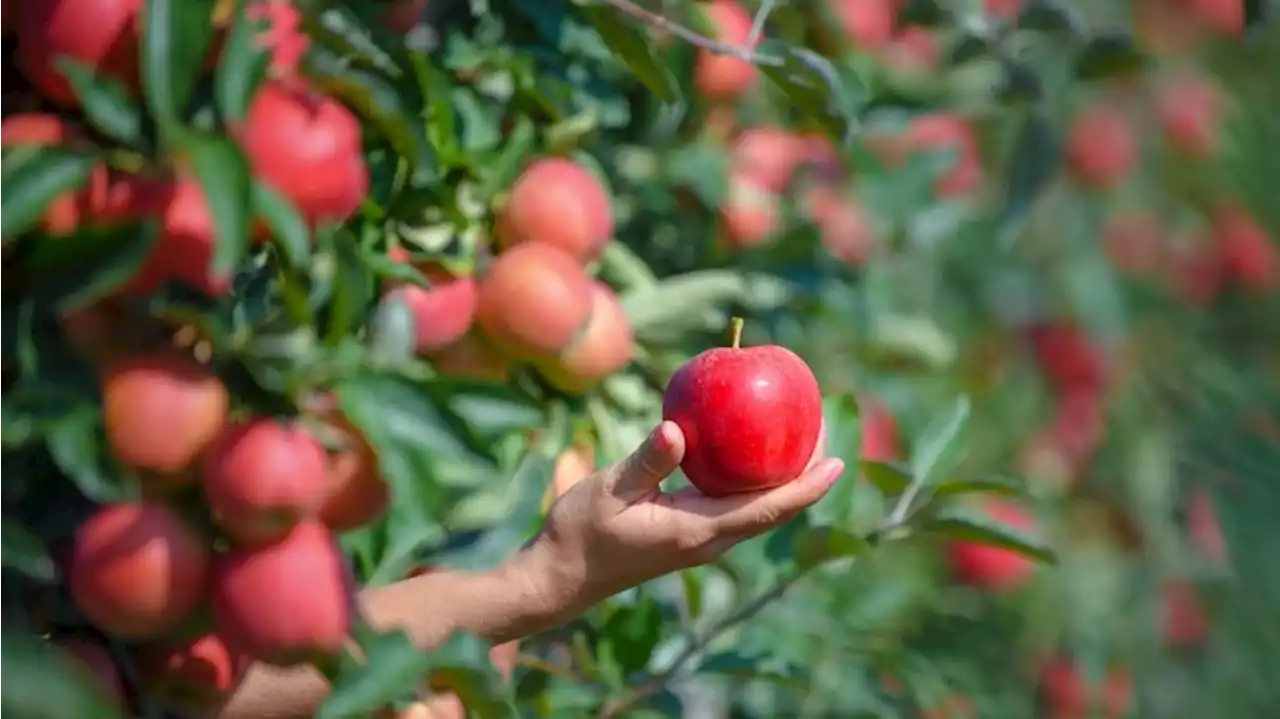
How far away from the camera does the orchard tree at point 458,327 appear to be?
1.77ft

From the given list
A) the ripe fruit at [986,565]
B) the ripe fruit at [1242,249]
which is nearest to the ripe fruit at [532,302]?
the ripe fruit at [986,565]

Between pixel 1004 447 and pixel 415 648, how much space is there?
42.9 inches

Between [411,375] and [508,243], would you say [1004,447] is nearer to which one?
[508,243]

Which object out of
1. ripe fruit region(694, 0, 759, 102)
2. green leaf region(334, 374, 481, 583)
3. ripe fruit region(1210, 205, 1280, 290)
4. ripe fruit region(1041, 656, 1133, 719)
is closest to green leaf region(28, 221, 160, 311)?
green leaf region(334, 374, 481, 583)

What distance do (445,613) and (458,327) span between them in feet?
0.47

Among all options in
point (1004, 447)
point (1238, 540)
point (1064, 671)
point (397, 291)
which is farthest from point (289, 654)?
point (1238, 540)

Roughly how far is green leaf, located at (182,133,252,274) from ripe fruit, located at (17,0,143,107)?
0.20ft

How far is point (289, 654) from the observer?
0.58m

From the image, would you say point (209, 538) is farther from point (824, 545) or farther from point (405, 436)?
point (824, 545)

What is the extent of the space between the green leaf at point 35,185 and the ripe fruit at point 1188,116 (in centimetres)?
170

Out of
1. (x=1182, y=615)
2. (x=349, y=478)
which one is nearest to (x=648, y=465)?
(x=349, y=478)

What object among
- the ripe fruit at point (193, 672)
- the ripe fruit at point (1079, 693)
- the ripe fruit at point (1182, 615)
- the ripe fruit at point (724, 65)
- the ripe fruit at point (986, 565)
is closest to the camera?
the ripe fruit at point (193, 672)

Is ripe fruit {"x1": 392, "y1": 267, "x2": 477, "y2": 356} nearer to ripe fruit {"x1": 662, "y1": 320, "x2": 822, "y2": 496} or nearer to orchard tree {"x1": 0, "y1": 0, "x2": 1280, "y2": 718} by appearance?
orchard tree {"x1": 0, "y1": 0, "x2": 1280, "y2": 718}

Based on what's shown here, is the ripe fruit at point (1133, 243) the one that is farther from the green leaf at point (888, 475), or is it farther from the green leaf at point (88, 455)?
the green leaf at point (88, 455)
